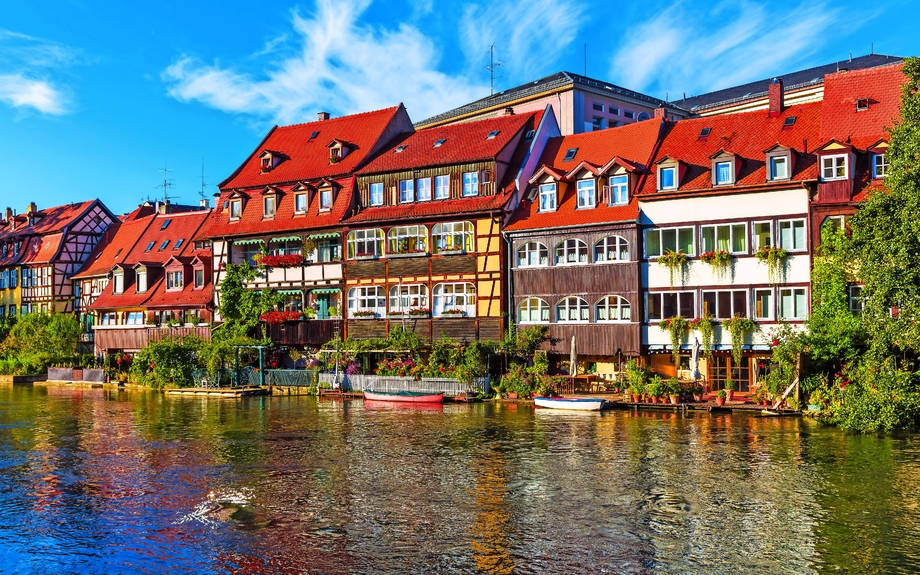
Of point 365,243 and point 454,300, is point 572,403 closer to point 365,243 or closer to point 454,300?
point 454,300

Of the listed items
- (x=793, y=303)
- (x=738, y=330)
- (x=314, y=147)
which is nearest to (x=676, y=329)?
(x=738, y=330)

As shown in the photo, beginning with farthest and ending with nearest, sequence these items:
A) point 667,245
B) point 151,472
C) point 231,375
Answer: point 231,375 → point 667,245 → point 151,472

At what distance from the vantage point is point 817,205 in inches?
1548

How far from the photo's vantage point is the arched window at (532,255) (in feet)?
152

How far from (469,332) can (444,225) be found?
6.19 m

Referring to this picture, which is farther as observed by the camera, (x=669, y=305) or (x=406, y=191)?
(x=406, y=191)

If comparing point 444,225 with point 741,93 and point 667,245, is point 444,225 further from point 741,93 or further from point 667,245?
point 741,93

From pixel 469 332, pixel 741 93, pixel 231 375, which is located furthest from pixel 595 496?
pixel 741 93

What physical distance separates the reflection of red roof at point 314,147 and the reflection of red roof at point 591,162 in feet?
41.7

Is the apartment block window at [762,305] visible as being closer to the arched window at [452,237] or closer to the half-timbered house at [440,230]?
the half-timbered house at [440,230]

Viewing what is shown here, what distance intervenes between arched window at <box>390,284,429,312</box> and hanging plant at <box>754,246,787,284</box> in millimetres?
18325

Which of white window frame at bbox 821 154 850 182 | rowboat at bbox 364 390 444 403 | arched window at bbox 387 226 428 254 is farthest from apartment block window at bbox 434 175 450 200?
white window frame at bbox 821 154 850 182

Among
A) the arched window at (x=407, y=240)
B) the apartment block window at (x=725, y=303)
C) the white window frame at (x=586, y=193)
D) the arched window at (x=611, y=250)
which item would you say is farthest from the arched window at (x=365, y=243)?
the apartment block window at (x=725, y=303)

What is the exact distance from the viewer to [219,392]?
52375mm
